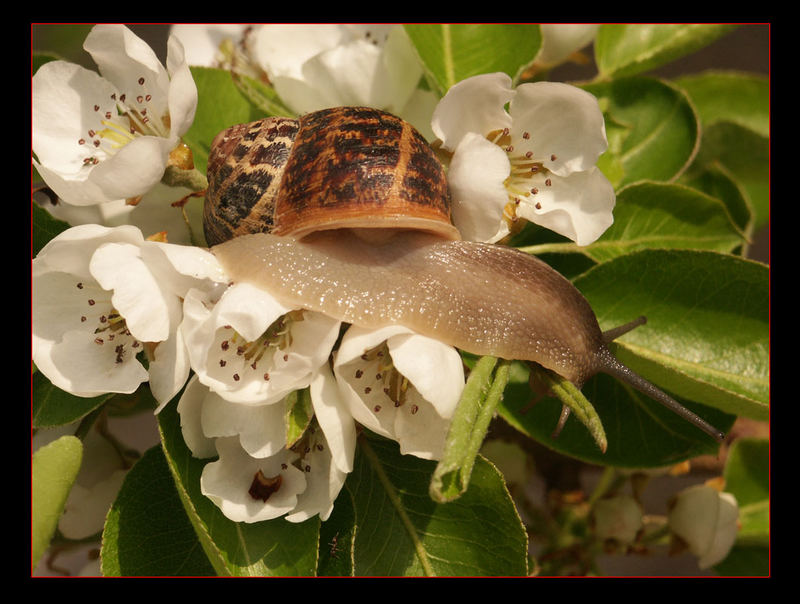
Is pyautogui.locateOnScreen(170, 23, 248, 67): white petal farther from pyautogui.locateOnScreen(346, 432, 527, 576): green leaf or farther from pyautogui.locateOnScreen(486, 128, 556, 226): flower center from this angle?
pyautogui.locateOnScreen(346, 432, 527, 576): green leaf

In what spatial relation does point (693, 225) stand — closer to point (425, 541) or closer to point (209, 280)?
point (425, 541)

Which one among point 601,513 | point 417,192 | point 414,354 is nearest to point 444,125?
point 417,192

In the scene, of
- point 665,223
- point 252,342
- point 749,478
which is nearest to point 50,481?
point 252,342

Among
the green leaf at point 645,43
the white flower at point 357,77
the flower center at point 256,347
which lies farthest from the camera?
the green leaf at point 645,43

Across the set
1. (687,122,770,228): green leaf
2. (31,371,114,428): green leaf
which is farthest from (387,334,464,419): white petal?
(687,122,770,228): green leaf

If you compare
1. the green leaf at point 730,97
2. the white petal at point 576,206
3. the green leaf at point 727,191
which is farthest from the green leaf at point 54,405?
the green leaf at point 730,97

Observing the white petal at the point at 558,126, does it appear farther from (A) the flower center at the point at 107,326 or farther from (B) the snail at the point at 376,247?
(A) the flower center at the point at 107,326

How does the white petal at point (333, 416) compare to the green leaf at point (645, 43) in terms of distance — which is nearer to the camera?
the white petal at point (333, 416)
